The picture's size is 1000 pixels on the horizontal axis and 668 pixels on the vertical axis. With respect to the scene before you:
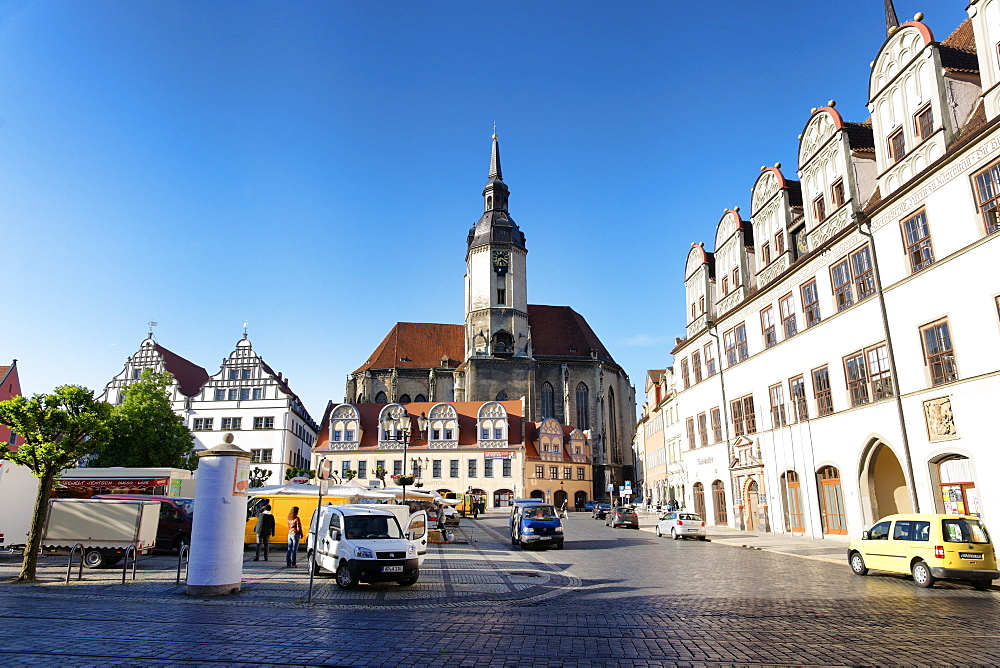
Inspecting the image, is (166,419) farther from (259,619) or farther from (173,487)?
(259,619)

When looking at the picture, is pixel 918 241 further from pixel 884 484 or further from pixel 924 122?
pixel 884 484

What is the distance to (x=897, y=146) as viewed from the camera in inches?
902

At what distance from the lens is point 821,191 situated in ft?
90.7

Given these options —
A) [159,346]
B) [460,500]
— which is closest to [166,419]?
[460,500]

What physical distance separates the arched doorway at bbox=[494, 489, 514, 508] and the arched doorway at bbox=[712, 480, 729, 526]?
28.0m

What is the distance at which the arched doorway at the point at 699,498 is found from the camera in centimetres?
3907

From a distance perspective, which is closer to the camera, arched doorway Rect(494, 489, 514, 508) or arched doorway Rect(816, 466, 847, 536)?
arched doorway Rect(816, 466, 847, 536)

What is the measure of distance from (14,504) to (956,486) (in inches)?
1164

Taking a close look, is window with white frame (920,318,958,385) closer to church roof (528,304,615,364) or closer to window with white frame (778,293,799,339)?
window with white frame (778,293,799,339)

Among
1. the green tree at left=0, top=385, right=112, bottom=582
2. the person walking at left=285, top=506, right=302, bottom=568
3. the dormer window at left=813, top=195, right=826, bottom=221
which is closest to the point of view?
the green tree at left=0, top=385, right=112, bottom=582

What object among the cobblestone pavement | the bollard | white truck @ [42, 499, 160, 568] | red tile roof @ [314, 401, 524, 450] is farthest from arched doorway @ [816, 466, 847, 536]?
red tile roof @ [314, 401, 524, 450]

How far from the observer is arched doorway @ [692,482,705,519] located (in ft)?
128

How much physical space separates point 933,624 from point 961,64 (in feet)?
62.0

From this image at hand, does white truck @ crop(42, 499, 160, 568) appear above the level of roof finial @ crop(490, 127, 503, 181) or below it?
below
